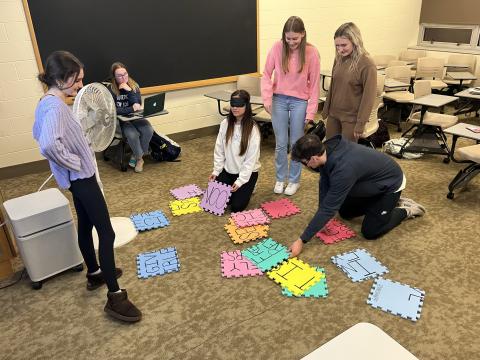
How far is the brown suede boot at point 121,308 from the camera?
2137 millimetres

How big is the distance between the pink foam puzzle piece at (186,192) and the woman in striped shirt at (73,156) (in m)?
1.42

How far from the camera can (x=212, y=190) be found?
333 centimetres

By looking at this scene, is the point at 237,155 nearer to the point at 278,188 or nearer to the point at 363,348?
the point at 278,188

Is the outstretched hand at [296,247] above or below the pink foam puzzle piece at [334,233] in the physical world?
above

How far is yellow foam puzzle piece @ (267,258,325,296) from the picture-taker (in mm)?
2395

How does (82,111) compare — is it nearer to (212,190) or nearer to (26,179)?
(212,190)

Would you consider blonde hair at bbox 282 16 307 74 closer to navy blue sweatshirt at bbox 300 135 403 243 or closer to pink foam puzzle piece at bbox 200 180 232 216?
navy blue sweatshirt at bbox 300 135 403 243

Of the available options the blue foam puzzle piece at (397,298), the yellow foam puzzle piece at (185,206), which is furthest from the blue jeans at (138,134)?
the blue foam puzzle piece at (397,298)

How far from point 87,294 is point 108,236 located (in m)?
0.62

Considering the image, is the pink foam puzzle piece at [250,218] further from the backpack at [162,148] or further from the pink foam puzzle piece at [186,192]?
the backpack at [162,148]

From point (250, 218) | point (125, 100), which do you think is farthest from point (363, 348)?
point (125, 100)

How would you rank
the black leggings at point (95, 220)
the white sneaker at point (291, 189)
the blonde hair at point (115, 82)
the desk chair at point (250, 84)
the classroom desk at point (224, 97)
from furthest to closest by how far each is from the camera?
the desk chair at point (250, 84) < the classroom desk at point (224, 97) < the blonde hair at point (115, 82) < the white sneaker at point (291, 189) < the black leggings at point (95, 220)

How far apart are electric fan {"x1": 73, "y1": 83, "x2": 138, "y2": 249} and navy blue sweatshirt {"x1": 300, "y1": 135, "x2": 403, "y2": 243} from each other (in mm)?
1426

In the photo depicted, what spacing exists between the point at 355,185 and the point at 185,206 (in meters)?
1.47
